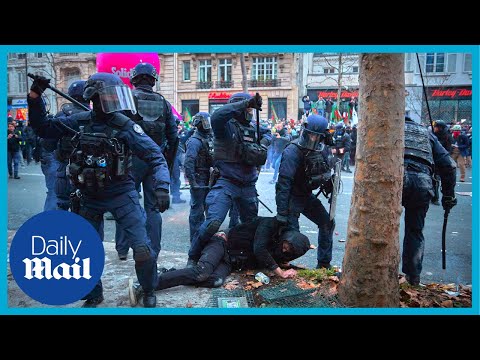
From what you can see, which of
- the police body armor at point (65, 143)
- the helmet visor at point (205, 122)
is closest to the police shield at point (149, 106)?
the police body armor at point (65, 143)

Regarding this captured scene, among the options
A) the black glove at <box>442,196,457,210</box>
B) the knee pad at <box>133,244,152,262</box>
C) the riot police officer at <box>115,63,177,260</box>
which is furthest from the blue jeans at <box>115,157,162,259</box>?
the black glove at <box>442,196,457,210</box>

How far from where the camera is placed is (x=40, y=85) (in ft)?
10.9

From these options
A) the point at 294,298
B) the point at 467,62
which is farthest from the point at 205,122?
the point at 467,62

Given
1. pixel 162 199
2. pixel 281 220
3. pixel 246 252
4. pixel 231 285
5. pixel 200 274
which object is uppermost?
pixel 162 199

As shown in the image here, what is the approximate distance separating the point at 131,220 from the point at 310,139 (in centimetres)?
197

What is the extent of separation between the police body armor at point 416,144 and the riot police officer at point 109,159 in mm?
2293

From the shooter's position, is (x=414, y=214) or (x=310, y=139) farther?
(x=310, y=139)

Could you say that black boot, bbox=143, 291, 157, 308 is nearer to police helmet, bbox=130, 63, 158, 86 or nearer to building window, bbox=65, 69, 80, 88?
building window, bbox=65, 69, 80, 88

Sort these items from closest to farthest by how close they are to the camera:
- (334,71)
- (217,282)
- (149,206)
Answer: (334,71) < (217,282) < (149,206)

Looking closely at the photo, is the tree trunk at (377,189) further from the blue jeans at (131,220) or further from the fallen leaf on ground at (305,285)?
the blue jeans at (131,220)

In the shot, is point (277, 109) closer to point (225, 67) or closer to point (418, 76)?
point (225, 67)

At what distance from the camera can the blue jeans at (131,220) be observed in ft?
11.5

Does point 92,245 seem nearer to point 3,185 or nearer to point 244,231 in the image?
point 3,185

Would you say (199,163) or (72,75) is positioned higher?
(72,75)
